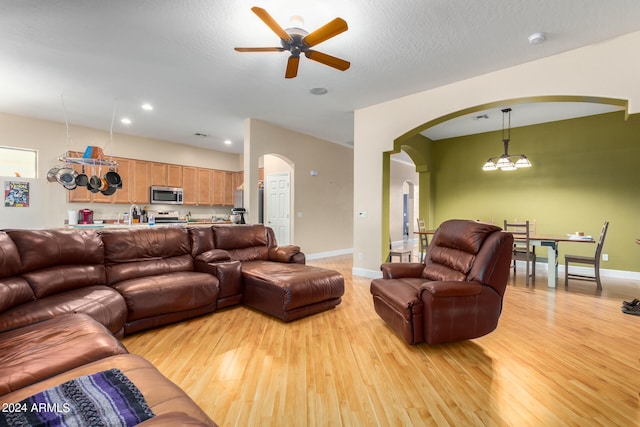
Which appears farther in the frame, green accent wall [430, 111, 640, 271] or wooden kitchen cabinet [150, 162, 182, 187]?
wooden kitchen cabinet [150, 162, 182, 187]

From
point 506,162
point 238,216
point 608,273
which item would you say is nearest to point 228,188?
point 238,216

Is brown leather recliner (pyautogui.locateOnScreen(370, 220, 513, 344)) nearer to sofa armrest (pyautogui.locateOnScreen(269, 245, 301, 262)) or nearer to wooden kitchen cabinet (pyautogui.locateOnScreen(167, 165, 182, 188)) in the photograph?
sofa armrest (pyautogui.locateOnScreen(269, 245, 301, 262))

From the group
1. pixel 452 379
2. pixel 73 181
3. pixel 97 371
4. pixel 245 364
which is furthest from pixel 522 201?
pixel 73 181

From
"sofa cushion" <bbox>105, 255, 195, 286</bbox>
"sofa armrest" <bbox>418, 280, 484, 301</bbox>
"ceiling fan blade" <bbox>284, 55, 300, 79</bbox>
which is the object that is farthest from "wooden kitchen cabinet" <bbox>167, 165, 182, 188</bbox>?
"sofa armrest" <bbox>418, 280, 484, 301</bbox>

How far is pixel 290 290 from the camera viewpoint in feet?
9.96

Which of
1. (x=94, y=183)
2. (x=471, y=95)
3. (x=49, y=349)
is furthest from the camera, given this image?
(x=94, y=183)

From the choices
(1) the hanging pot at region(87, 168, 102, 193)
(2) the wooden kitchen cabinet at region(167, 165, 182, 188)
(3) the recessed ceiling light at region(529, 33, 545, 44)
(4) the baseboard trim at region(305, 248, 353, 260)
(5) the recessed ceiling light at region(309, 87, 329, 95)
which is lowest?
(4) the baseboard trim at region(305, 248, 353, 260)

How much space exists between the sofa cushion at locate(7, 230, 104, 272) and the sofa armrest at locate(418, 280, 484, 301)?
3210 mm

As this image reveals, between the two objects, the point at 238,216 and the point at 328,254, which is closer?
the point at 238,216

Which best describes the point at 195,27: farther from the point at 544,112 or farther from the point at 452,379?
the point at 544,112

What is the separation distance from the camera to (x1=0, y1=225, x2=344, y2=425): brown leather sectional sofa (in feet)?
4.19

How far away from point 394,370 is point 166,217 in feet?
20.7

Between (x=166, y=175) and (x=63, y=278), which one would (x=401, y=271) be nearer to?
(x=63, y=278)

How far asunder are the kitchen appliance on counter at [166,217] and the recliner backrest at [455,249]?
589cm
